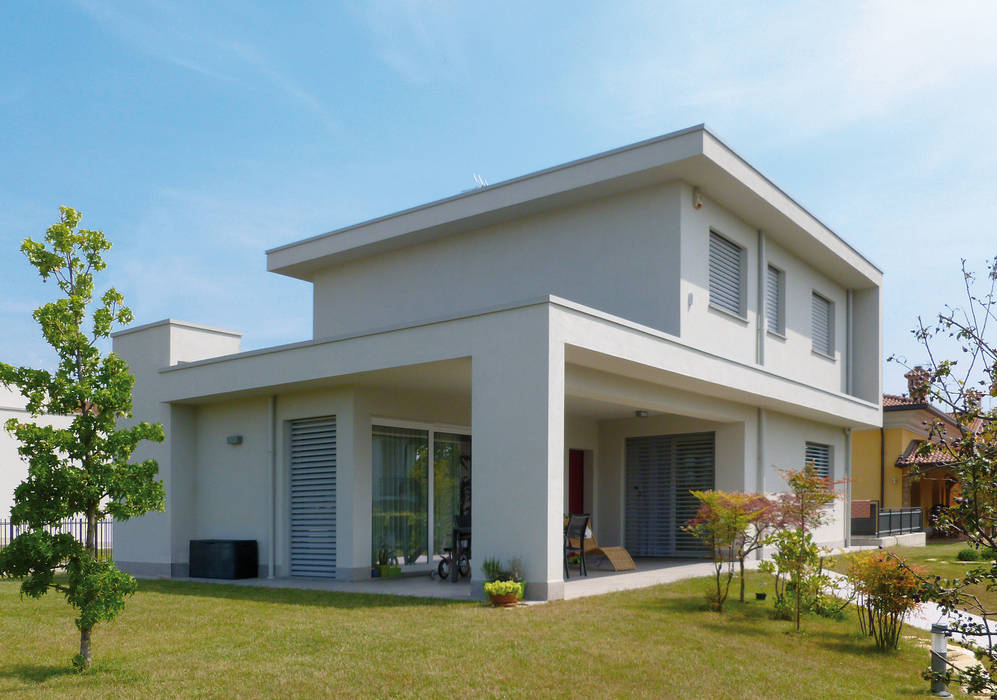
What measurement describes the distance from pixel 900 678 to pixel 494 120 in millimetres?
7098

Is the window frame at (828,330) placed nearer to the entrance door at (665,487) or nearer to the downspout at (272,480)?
the entrance door at (665,487)

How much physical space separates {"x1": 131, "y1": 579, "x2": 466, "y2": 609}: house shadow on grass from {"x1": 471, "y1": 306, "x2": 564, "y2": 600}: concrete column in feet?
2.89

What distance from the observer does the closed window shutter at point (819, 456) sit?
19859mm

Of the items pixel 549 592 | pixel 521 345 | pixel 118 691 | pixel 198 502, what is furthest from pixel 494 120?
pixel 198 502

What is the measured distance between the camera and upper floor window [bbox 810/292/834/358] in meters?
20.7

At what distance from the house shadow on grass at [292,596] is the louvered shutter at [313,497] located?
1320 mm

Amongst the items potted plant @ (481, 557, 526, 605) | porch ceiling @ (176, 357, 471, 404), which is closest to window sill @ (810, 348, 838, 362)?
porch ceiling @ (176, 357, 471, 404)

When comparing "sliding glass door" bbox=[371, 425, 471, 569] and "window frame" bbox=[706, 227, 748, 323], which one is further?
"window frame" bbox=[706, 227, 748, 323]

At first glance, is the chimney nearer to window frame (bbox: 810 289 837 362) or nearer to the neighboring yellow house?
window frame (bbox: 810 289 837 362)

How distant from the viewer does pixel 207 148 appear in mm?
11938

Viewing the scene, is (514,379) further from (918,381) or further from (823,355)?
(823,355)

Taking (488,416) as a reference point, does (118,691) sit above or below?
below

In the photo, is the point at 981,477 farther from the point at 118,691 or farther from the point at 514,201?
the point at 514,201

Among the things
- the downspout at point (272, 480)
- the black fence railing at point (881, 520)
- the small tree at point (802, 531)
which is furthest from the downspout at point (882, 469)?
the downspout at point (272, 480)
